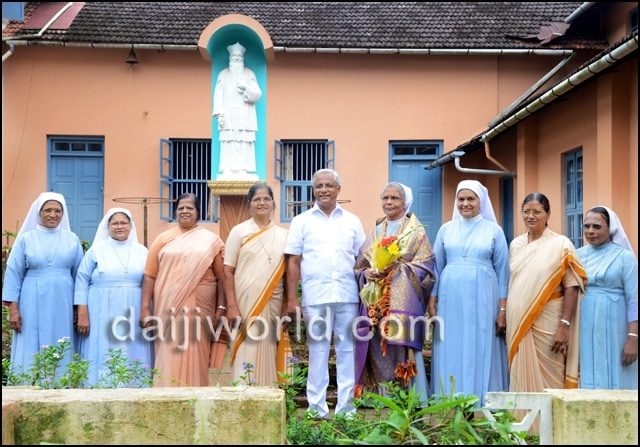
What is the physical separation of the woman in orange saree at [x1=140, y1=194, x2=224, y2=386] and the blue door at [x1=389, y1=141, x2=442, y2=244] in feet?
25.4

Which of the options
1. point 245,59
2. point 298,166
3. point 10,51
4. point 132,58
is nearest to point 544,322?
point 245,59

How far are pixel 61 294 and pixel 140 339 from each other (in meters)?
0.67

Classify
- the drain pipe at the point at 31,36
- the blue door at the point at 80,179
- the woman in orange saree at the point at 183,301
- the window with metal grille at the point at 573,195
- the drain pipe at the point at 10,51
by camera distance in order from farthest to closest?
the blue door at the point at 80,179 < the drain pipe at the point at 31,36 < the drain pipe at the point at 10,51 < the window with metal grille at the point at 573,195 < the woman in orange saree at the point at 183,301

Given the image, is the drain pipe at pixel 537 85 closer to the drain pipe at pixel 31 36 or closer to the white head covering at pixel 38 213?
the drain pipe at pixel 31 36

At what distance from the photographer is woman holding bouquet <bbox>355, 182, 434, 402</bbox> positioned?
204 inches

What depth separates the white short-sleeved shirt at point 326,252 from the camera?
519 centimetres

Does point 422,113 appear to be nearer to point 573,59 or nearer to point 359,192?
point 359,192

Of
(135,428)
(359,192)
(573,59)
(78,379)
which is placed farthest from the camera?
(359,192)

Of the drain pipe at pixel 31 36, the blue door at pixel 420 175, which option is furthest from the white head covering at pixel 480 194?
the drain pipe at pixel 31 36

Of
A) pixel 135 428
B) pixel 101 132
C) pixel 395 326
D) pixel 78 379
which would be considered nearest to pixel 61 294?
pixel 78 379

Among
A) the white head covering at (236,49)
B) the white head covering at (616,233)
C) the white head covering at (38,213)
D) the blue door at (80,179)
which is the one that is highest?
the white head covering at (236,49)

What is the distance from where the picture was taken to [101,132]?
12734 mm

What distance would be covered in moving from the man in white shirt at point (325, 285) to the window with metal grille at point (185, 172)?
7.42 metres

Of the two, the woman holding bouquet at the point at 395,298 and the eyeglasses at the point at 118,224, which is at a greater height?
the eyeglasses at the point at 118,224
